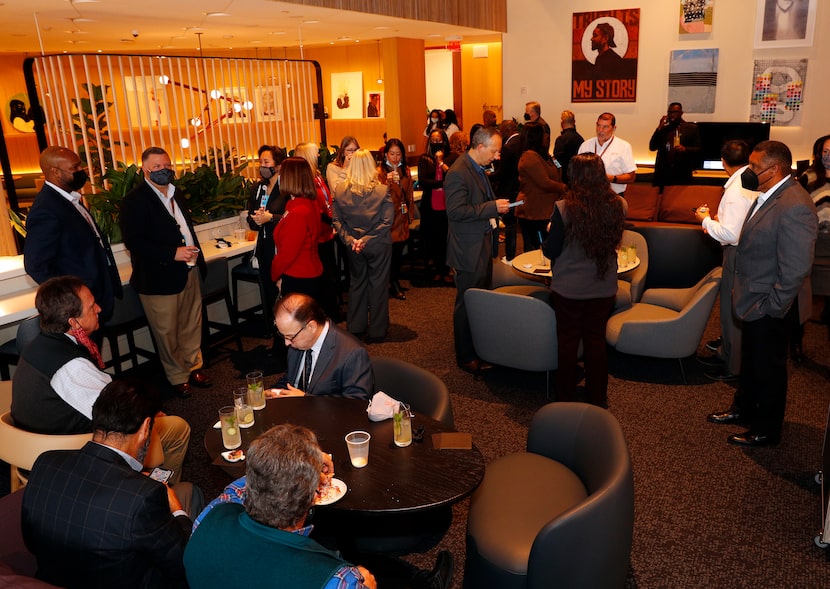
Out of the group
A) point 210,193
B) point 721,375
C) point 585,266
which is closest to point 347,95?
point 210,193

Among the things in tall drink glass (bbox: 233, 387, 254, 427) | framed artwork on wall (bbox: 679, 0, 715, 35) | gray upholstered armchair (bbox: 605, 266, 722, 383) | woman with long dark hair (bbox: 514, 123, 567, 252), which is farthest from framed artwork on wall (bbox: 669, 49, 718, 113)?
tall drink glass (bbox: 233, 387, 254, 427)

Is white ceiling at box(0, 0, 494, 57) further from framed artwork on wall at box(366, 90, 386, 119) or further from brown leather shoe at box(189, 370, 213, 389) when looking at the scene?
brown leather shoe at box(189, 370, 213, 389)

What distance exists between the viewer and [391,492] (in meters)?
2.37

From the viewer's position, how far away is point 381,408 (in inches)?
110

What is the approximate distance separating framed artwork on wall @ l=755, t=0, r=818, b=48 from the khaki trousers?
7.37 metres

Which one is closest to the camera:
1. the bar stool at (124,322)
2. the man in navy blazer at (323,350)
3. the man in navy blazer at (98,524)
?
the man in navy blazer at (98,524)

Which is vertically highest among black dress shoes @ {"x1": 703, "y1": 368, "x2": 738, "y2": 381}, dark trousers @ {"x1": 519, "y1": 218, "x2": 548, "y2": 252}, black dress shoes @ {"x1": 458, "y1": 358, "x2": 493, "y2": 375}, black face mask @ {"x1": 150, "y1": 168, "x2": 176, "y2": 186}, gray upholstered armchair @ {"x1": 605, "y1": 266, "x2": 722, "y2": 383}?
black face mask @ {"x1": 150, "y1": 168, "x2": 176, "y2": 186}

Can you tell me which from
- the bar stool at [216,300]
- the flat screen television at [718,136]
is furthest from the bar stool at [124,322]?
the flat screen television at [718,136]

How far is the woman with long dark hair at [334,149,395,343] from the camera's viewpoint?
5453 millimetres

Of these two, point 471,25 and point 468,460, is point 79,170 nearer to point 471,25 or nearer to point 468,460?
point 468,460

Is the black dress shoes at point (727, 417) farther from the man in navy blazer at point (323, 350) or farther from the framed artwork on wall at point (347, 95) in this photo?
the framed artwork on wall at point (347, 95)

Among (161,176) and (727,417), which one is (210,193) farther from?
(727,417)

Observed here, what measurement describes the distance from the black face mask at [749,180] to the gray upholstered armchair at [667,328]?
825 millimetres

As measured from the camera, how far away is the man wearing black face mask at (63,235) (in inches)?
160
